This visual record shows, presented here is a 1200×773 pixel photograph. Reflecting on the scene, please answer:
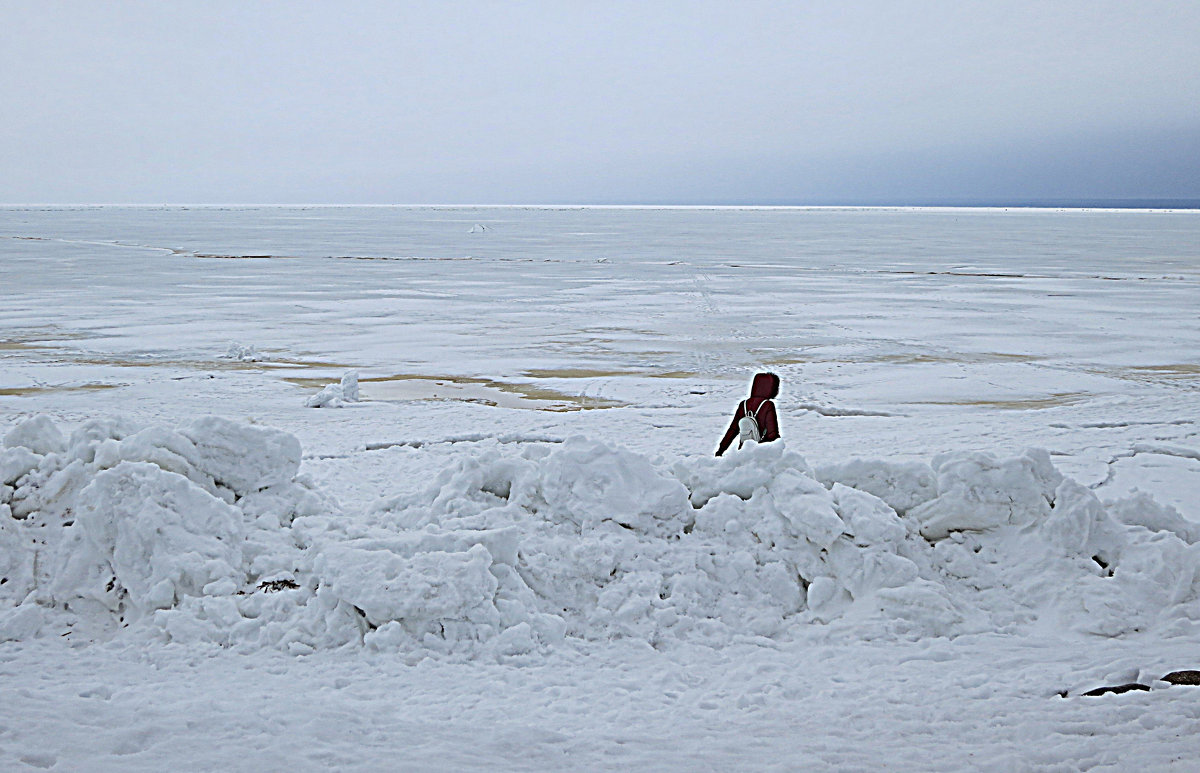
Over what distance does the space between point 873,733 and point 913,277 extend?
22737 millimetres

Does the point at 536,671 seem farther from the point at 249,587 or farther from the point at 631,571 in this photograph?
the point at 249,587

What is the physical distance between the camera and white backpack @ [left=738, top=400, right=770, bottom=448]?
613 cm

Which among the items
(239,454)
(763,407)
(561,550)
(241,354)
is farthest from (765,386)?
(241,354)

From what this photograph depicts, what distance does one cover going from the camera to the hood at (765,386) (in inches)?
251

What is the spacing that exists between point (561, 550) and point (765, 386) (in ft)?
7.35

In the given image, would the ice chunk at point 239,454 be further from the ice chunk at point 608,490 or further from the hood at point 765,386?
the hood at point 765,386

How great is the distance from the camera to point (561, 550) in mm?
4746

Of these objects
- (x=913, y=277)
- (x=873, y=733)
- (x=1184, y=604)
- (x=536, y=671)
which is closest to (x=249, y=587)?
(x=536, y=671)

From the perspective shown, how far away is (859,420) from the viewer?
28.8ft

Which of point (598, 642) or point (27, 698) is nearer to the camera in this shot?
point (27, 698)

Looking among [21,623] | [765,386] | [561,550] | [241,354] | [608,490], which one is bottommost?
[21,623]

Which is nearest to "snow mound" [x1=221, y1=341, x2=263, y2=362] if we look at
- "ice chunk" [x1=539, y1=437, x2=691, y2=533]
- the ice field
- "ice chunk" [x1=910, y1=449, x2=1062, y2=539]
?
the ice field

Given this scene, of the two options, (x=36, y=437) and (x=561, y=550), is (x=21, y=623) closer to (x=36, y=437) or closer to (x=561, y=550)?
(x=36, y=437)

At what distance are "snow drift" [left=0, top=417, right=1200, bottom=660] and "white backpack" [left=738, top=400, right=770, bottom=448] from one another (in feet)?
2.61
